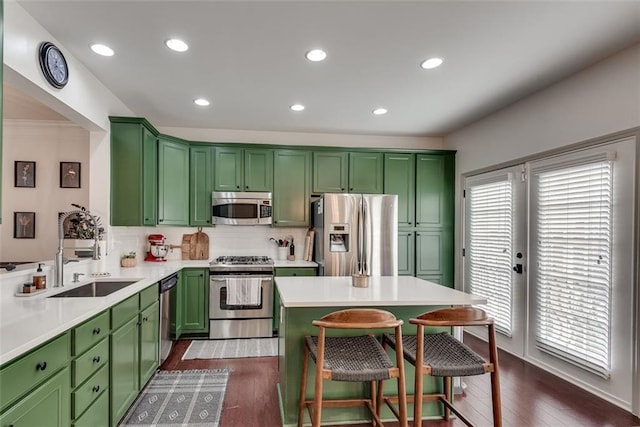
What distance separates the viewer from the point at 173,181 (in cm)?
406

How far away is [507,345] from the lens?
3623mm

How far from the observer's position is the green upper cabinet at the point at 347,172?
4.55m

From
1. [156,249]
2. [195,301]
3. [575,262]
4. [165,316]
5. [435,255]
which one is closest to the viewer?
[575,262]

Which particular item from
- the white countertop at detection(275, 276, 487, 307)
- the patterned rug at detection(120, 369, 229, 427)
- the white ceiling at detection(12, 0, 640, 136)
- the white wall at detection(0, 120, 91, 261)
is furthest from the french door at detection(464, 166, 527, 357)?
the white wall at detection(0, 120, 91, 261)

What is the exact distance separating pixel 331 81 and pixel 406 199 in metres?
2.22

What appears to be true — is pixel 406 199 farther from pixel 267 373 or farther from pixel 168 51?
pixel 168 51

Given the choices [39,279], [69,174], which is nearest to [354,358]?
[39,279]

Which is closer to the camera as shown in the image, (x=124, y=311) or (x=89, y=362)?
(x=89, y=362)

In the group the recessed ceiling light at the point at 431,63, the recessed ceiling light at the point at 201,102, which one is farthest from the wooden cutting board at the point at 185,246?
the recessed ceiling light at the point at 431,63

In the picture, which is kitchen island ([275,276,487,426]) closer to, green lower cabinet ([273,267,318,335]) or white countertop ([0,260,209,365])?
white countertop ([0,260,209,365])

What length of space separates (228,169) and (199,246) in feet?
3.66

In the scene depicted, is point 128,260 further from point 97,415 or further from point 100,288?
point 97,415

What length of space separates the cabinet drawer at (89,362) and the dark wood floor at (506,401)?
904 mm

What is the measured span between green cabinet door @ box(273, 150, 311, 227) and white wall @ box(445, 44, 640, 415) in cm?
220
